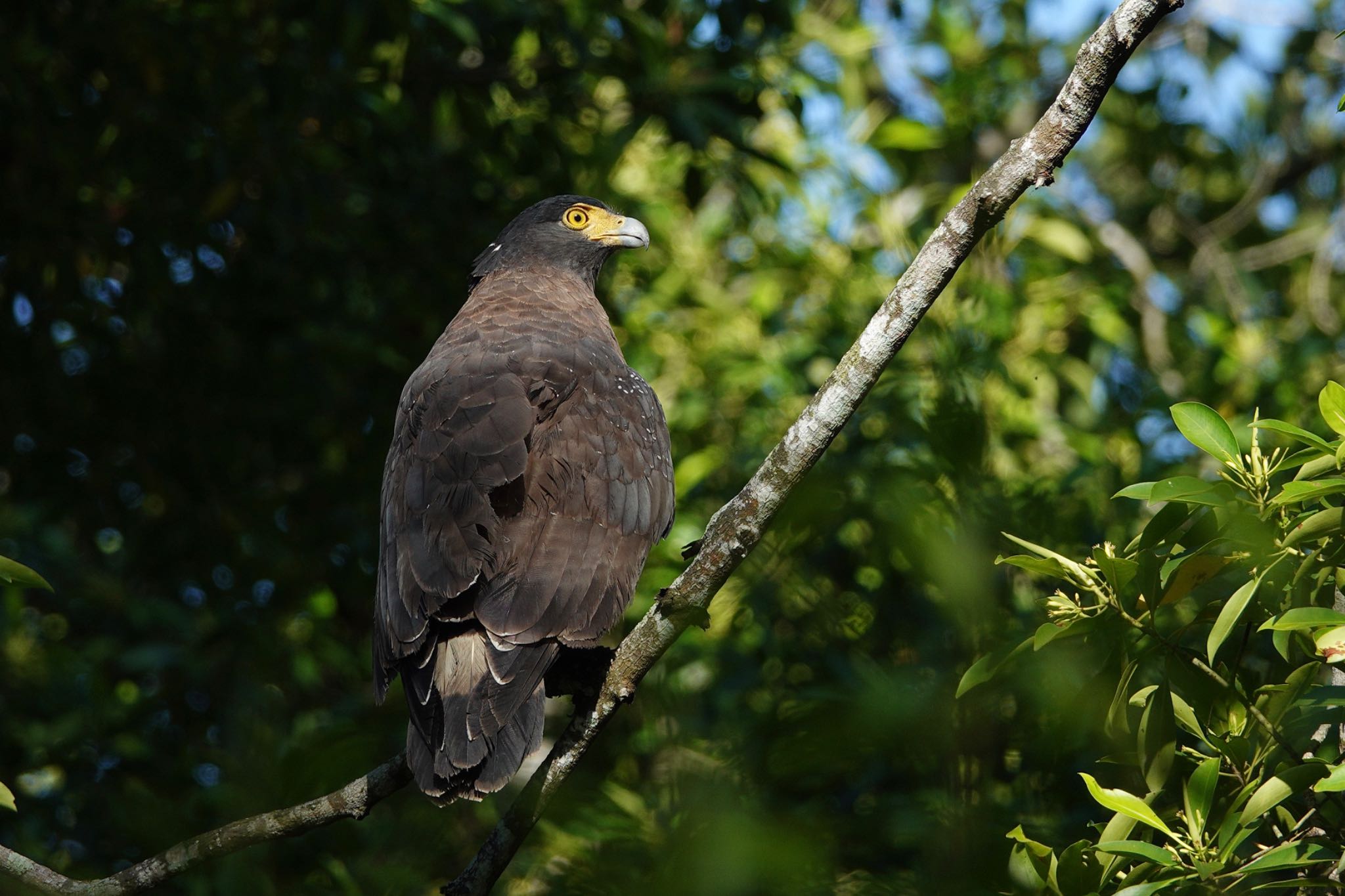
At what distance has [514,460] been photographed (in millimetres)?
3578

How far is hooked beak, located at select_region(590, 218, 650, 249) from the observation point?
4973 mm

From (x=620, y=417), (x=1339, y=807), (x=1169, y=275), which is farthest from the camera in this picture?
(x=1169, y=275)

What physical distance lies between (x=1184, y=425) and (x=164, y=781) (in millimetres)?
4103

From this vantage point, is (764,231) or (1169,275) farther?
(1169,275)

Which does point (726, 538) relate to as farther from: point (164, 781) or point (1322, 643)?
point (164, 781)

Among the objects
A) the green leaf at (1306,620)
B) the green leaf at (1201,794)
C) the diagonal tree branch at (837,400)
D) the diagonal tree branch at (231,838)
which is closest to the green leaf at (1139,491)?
the green leaf at (1306,620)

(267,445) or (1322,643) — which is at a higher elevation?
(1322,643)

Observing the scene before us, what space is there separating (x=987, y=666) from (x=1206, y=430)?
0.62 m

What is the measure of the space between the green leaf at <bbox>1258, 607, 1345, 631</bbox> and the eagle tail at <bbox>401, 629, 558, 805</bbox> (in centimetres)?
178

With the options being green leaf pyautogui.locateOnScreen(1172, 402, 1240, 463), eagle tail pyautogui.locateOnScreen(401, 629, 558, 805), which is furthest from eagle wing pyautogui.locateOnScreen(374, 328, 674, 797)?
green leaf pyautogui.locateOnScreen(1172, 402, 1240, 463)

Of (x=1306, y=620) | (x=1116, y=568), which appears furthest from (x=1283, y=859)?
(x=1116, y=568)

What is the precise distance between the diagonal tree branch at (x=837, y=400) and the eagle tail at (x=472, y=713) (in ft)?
0.34

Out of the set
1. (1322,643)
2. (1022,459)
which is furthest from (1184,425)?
(1022,459)

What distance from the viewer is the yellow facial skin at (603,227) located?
196 inches
